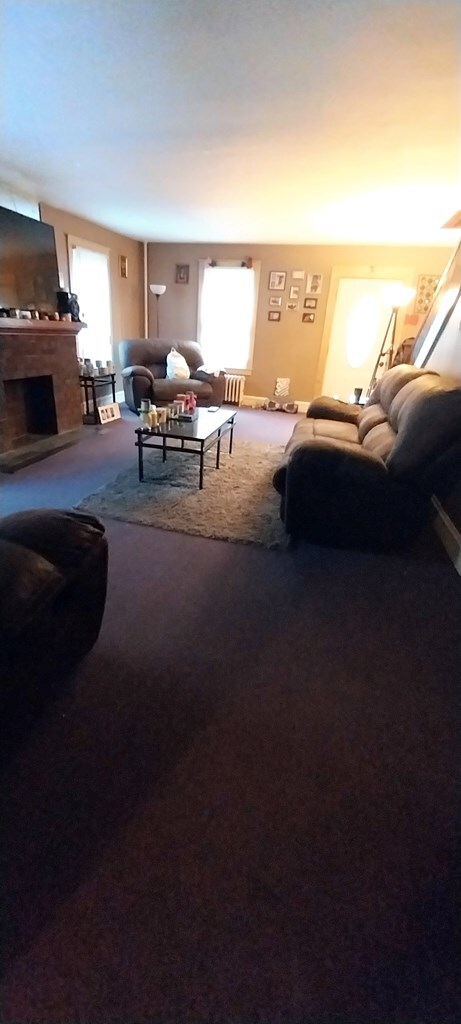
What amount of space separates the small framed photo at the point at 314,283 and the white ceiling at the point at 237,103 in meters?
1.68

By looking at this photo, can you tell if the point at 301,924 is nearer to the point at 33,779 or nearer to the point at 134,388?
the point at 33,779

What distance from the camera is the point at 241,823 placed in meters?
1.08

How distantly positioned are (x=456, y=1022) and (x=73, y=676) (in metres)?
1.24

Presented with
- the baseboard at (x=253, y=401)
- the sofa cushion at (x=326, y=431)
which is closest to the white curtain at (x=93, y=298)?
the baseboard at (x=253, y=401)

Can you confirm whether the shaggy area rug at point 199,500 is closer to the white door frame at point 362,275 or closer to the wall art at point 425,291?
the white door frame at point 362,275

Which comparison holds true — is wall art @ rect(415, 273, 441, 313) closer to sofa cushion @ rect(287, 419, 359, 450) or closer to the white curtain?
sofa cushion @ rect(287, 419, 359, 450)

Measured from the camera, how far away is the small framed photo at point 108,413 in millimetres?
4766

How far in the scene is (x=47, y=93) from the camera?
2109 mm

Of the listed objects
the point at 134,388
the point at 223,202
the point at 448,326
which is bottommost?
the point at 134,388

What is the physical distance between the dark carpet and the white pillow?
3777mm

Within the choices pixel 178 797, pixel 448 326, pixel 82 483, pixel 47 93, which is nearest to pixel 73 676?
pixel 178 797

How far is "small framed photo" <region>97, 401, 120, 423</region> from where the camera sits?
188 inches

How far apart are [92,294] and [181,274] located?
1487 millimetres

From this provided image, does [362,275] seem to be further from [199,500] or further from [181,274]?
[199,500]
